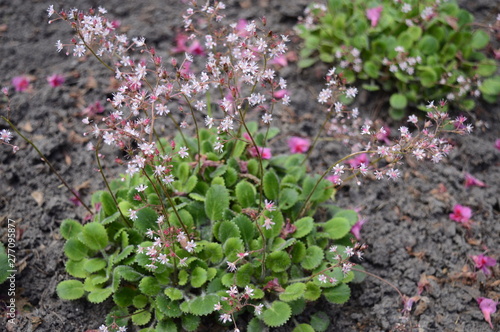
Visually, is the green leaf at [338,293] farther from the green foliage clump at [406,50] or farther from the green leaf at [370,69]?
the green leaf at [370,69]

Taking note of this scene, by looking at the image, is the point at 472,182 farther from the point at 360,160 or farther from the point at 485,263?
the point at 360,160

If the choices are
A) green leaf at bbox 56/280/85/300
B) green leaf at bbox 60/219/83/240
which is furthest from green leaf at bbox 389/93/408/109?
green leaf at bbox 56/280/85/300

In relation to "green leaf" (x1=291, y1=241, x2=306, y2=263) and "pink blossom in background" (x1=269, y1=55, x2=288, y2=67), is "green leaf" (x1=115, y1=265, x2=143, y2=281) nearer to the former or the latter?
"green leaf" (x1=291, y1=241, x2=306, y2=263)

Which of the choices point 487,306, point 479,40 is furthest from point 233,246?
point 479,40

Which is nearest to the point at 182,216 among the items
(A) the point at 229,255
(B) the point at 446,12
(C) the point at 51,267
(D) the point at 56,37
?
(A) the point at 229,255

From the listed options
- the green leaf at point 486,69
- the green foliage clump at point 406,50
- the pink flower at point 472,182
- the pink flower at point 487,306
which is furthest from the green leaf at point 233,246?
the green leaf at point 486,69

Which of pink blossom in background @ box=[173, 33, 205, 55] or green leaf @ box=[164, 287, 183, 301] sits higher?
pink blossom in background @ box=[173, 33, 205, 55]
